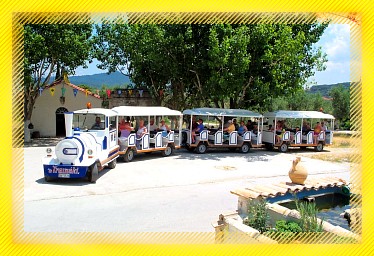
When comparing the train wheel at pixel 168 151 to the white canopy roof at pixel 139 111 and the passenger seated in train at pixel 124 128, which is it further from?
the passenger seated in train at pixel 124 128

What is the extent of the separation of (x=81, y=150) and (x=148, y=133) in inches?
210

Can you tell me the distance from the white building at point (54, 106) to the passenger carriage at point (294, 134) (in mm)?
13429

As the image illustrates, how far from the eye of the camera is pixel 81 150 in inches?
420

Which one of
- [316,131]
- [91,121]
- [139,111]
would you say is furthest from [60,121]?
[316,131]

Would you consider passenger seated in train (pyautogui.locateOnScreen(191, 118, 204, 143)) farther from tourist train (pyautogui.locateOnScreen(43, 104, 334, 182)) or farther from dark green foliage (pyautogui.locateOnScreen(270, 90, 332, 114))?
dark green foliage (pyautogui.locateOnScreen(270, 90, 332, 114))

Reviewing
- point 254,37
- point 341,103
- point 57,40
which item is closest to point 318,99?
point 341,103

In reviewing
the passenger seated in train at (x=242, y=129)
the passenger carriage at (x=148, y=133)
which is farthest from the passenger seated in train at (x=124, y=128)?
the passenger seated in train at (x=242, y=129)

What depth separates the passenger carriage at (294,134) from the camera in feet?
63.9

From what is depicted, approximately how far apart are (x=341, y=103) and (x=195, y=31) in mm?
26676

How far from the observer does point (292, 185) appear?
902 cm

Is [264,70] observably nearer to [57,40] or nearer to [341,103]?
[57,40]

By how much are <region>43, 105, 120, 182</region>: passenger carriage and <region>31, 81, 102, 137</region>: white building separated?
13.0 m

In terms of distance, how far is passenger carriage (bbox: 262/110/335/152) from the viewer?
19.5 meters

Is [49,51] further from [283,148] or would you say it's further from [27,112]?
[283,148]
